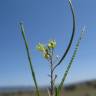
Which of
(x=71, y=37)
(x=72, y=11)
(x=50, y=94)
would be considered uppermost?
(x=72, y=11)

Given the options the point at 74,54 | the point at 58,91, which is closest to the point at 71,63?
the point at 74,54

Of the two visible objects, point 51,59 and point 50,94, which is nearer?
point 50,94

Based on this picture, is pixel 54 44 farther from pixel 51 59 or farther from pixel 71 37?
pixel 71 37

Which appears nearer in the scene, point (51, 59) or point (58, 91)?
point (58, 91)

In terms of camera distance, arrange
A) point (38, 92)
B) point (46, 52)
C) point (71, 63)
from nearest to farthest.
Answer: point (38, 92) → point (71, 63) → point (46, 52)

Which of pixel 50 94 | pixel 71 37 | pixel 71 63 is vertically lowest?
pixel 50 94

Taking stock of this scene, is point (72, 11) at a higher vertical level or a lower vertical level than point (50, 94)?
higher

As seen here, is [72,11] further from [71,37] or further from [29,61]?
[29,61]

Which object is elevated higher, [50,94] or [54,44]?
[54,44]

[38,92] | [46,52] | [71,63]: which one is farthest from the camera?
[46,52]
